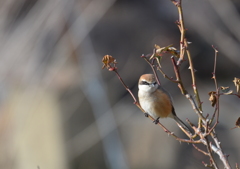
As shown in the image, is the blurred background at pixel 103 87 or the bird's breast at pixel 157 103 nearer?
the bird's breast at pixel 157 103

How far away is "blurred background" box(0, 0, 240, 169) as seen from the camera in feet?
19.2

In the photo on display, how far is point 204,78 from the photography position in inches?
250

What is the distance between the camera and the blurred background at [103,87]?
5.86 meters

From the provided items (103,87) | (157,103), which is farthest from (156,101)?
(103,87)

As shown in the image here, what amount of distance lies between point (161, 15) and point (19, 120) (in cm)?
287

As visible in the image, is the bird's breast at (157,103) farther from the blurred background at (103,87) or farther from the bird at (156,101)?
the blurred background at (103,87)

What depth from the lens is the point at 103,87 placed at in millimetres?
6109

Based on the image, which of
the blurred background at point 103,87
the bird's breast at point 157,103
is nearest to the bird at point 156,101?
the bird's breast at point 157,103

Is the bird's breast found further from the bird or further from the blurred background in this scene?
the blurred background

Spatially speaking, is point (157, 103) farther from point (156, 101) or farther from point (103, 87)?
point (103, 87)

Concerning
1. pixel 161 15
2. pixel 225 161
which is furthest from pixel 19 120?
pixel 225 161

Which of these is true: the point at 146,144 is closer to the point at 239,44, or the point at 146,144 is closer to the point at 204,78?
the point at 204,78

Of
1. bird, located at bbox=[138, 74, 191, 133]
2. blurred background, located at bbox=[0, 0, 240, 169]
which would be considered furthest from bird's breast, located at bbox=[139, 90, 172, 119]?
blurred background, located at bbox=[0, 0, 240, 169]

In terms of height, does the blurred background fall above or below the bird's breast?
above
